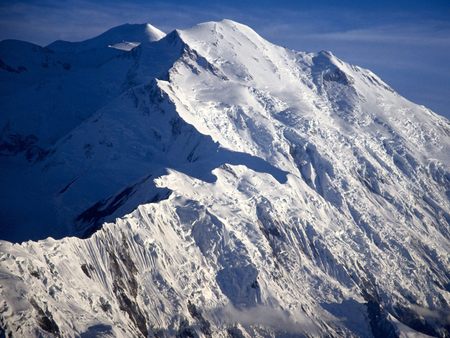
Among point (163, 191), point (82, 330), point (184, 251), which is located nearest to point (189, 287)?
point (184, 251)

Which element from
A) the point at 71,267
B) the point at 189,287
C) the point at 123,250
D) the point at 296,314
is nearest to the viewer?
the point at 71,267

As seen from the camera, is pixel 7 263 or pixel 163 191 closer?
pixel 7 263

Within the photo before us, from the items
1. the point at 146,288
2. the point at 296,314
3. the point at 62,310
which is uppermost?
the point at 62,310

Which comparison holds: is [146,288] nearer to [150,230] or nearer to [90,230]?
[150,230]

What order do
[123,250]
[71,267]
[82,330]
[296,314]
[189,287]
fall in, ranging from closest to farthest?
[82,330] < [71,267] < [123,250] < [189,287] < [296,314]

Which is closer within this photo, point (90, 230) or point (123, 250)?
point (123, 250)

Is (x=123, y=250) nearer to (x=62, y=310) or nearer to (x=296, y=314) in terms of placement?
(x=62, y=310)

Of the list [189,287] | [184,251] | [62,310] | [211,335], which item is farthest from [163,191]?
[62,310]

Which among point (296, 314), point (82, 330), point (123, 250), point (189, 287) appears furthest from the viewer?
point (296, 314)

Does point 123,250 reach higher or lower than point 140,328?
higher
